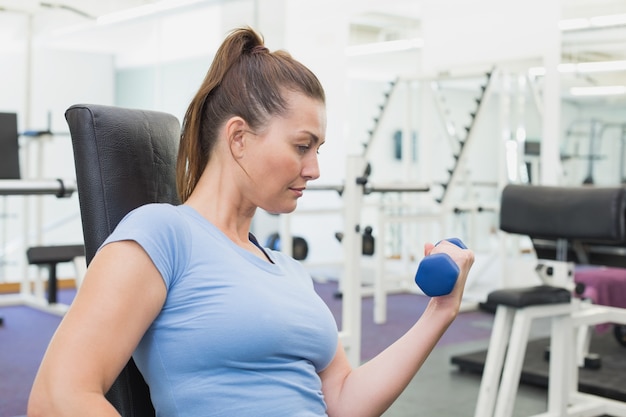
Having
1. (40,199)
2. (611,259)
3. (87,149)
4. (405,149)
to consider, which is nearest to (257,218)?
(405,149)

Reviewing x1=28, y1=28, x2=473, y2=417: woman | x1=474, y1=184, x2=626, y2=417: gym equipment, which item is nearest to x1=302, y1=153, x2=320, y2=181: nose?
x1=28, y1=28, x2=473, y2=417: woman

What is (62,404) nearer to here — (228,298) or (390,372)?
(228,298)

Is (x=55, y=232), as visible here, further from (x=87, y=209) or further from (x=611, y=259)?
(x=87, y=209)

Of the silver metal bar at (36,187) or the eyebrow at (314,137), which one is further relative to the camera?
the silver metal bar at (36,187)

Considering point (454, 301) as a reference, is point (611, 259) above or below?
below

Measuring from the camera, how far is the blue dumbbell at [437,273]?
0.92 m

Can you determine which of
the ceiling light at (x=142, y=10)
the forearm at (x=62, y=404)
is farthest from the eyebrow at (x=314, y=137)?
the ceiling light at (x=142, y=10)

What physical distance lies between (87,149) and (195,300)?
0.28 metres

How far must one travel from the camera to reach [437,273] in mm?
927

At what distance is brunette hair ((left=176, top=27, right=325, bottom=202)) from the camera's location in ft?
3.20

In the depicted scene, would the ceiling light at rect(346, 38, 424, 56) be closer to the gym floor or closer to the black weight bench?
the black weight bench

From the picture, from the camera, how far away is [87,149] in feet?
3.31

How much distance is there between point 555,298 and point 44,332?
2.87m

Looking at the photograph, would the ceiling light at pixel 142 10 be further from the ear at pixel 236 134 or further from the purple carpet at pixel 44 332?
the ear at pixel 236 134
